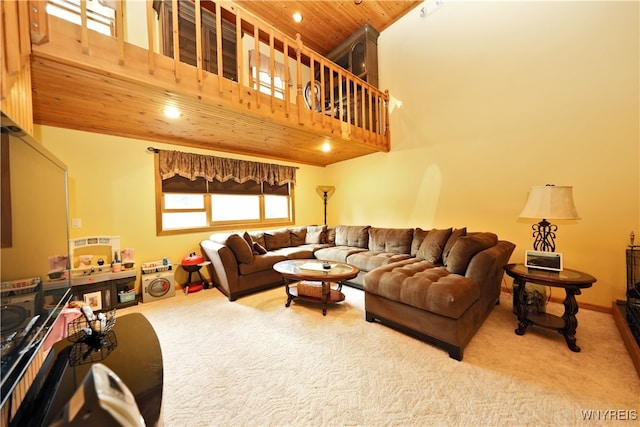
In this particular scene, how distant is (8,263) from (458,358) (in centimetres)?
241

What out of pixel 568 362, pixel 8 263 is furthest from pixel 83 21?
pixel 568 362

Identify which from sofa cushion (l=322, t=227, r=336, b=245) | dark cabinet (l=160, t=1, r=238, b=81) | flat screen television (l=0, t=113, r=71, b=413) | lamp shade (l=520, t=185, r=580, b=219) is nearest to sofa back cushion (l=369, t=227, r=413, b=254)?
→ sofa cushion (l=322, t=227, r=336, b=245)

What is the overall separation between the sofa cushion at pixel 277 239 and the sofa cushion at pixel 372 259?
4.15 ft

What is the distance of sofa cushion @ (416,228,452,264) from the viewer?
2844 millimetres

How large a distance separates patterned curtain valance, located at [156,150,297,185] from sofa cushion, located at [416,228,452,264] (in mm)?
2793

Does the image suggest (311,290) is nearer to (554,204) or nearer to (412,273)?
(412,273)

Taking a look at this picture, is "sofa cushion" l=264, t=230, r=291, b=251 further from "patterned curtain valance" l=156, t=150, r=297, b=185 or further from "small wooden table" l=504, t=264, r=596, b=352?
"small wooden table" l=504, t=264, r=596, b=352

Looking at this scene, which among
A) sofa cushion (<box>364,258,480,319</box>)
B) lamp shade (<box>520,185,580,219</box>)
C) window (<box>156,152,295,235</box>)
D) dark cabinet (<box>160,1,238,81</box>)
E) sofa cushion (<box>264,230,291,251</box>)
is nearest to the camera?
sofa cushion (<box>364,258,480,319</box>)

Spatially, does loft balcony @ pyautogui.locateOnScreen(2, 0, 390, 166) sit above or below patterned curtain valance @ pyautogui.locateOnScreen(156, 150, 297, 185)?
above

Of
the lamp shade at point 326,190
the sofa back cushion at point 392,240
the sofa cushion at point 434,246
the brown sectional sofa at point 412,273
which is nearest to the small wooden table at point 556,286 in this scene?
the brown sectional sofa at point 412,273

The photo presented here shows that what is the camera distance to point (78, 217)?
2787 mm

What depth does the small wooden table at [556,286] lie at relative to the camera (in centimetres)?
181

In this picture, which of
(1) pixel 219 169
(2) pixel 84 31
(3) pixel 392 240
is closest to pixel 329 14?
(1) pixel 219 169

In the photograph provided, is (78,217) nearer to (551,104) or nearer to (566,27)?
(551,104)
